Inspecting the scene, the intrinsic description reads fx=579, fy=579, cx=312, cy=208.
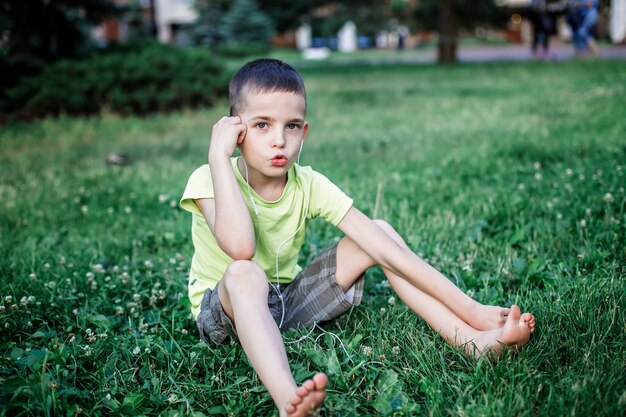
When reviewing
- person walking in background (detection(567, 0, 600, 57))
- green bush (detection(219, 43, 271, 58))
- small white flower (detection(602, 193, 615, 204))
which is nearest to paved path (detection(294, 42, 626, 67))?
person walking in background (detection(567, 0, 600, 57))

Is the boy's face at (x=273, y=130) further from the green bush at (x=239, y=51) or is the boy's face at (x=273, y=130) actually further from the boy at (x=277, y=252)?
the green bush at (x=239, y=51)

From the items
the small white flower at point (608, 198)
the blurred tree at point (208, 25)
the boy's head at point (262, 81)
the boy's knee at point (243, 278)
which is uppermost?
the blurred tree at point (208, 25)

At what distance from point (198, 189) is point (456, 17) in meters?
19.2

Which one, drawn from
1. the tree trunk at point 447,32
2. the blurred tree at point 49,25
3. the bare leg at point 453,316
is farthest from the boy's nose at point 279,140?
the tree trunk at point 447,32

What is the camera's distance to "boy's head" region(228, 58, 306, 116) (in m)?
2.36

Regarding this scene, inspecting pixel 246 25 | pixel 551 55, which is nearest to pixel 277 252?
pixel 551 55

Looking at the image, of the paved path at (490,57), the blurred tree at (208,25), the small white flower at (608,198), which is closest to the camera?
the small white flower at (608,198)

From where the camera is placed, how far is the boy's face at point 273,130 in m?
2.35

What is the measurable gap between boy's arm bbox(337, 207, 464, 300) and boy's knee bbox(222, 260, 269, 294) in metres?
0.50

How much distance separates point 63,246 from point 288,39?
48.7m

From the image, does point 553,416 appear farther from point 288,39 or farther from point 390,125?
point 288,39

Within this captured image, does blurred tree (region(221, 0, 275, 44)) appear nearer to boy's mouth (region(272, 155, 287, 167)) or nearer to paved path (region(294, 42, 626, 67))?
paved path (region(294, 42, 626, 67))

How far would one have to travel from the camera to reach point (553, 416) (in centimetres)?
189

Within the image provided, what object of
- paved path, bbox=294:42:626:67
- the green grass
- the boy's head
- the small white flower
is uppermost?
paved path, bbox=294:42:626:67
